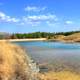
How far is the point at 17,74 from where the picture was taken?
41.6 feet

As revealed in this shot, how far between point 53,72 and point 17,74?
7.81 meters

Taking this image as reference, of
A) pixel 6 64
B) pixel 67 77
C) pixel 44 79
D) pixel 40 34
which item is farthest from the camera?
pixel 40 34

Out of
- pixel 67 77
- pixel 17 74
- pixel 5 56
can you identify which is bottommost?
pixel 67 77

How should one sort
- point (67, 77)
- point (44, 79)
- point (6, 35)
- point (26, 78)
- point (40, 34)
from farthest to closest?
point (40, 34)
point (6, 35)
point (67, 77)
point (44, 79)
point (26, 78)

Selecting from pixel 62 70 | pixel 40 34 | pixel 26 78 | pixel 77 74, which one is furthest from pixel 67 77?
pixel 40 34

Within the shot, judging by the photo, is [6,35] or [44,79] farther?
[6,35]

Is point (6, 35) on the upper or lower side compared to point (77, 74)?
upper

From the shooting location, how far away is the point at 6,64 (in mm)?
12164

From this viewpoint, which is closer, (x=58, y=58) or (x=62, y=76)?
→ (x=62, y=76)

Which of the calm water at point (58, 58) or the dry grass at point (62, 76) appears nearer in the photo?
the dry grass at point (62, 76)

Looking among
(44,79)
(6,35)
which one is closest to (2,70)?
(44,79)

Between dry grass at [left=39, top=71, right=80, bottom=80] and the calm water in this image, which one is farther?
the calm water

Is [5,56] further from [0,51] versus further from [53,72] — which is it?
[53,72]

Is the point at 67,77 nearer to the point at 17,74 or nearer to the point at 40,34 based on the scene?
the point at 17,74
